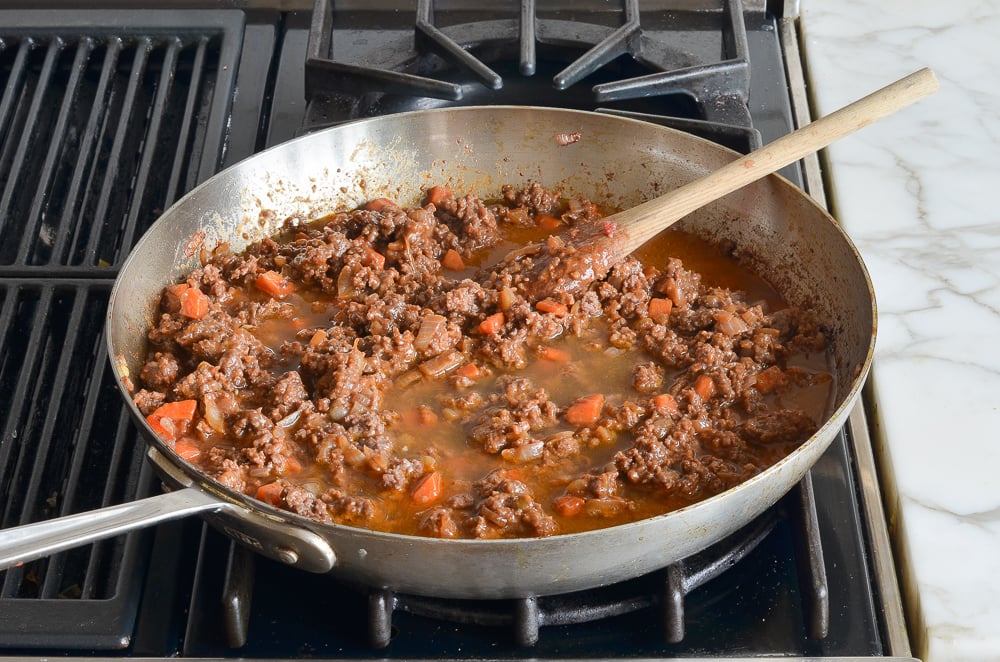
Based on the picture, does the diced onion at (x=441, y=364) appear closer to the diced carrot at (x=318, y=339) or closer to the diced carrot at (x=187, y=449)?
the diced carrot at (x=318, y=339)

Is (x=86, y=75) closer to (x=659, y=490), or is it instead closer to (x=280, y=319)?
(x=280, y=319)

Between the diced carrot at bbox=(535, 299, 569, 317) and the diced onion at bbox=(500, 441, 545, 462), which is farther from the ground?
the diced carrot at bbox=(535, 299, 569, 317)

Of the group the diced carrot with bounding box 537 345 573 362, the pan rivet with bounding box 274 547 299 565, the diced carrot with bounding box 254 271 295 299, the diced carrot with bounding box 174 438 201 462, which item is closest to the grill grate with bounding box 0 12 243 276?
the diced carrot with bounding box 254 271 295 299

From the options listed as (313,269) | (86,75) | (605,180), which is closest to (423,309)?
(313,269)

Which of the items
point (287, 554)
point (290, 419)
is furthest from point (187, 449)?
point (287, 554)

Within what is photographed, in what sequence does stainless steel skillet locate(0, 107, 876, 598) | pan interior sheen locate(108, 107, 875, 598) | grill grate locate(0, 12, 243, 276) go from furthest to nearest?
1. grill grate locate(0, 12, 243, 276)
2. pan interior sheen locate(108, 107, 875, 598)
3. stainless steel skillet locate(0, 107, 876, 598)

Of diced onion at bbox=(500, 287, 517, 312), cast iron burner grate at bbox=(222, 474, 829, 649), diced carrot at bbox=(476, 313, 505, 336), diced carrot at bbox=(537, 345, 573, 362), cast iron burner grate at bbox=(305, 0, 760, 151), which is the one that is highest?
cast iron burner grate at bbox=(305, 0, 760, 151)

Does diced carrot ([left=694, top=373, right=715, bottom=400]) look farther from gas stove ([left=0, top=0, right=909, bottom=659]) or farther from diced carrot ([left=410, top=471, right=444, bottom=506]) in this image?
diced carrot ([left=410, top=471, right=444, bottom=506])
